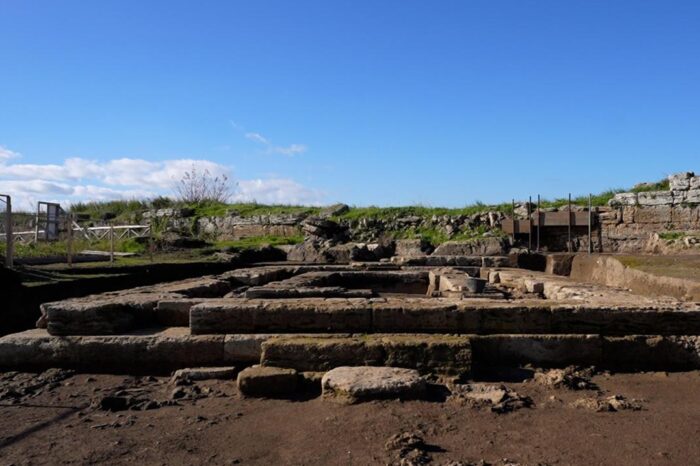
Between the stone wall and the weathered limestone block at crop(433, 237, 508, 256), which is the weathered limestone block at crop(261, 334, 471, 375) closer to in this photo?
the weathered limestone block at crop(433, 237, 508, 256)

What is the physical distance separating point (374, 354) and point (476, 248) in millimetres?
13810

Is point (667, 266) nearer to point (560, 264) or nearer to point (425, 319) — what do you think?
point (560, 264)

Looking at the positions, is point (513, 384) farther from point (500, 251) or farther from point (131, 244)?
point (131, 244)

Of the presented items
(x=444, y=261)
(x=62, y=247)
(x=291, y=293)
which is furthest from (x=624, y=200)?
(x=62, y=247)

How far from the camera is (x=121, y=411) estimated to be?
173 inches

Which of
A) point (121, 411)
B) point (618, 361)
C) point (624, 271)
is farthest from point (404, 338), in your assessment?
point (624, 271)

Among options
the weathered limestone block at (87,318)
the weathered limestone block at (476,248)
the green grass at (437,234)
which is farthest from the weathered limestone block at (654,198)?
the weathered limestone block at (87,318)

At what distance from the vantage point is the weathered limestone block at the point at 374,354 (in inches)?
198

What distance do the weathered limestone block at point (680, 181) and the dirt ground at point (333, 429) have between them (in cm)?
1548

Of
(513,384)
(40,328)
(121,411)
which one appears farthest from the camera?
(40,328)

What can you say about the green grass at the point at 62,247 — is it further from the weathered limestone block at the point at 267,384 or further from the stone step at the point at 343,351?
the weathered limestone block at the point at 267,384

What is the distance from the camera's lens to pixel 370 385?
173 inches

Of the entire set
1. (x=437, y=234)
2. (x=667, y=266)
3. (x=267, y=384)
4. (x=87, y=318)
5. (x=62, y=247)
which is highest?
(x=437, y=234)

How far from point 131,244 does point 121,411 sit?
607 inches
